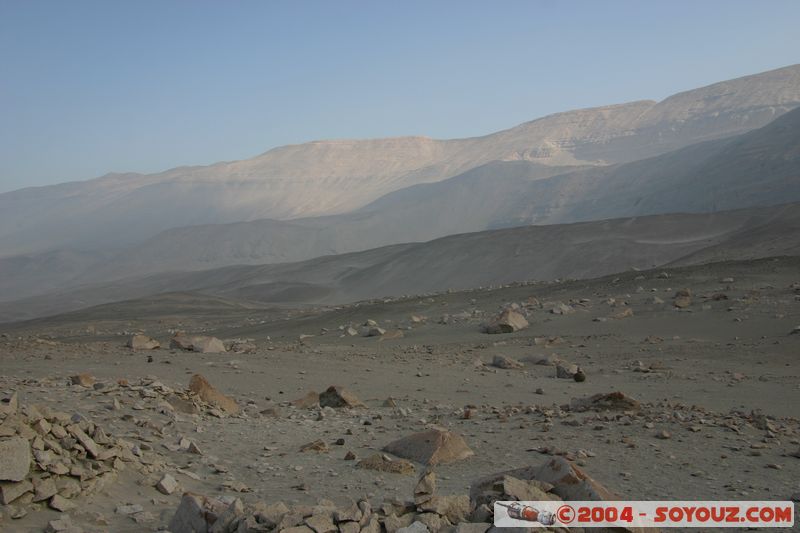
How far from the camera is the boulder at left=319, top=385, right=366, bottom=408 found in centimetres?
912

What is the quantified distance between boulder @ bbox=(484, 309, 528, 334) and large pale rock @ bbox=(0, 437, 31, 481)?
11.8m

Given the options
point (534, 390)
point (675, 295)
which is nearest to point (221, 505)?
point (534, 390)

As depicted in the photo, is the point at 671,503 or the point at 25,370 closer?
the point at 671,503

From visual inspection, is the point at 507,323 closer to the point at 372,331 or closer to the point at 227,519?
the point at 372,331

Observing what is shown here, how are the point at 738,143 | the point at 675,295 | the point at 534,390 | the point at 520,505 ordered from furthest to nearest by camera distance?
the point at 738,143, the point at 675,295, the point at 534,390, the point at 520,505

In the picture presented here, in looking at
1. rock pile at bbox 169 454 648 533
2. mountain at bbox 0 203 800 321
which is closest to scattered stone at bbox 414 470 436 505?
rock pile at bbox 169 454 648 533

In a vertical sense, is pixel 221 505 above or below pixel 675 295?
above

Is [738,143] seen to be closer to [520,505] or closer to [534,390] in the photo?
[534,390]

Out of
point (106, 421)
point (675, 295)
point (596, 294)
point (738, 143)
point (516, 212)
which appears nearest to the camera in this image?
point (106, 421)

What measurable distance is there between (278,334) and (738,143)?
234ft

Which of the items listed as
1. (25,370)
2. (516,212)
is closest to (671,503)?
(25,370)

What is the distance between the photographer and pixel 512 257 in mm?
48469

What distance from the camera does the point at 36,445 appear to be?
511cm

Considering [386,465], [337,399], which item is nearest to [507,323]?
[337,399]
